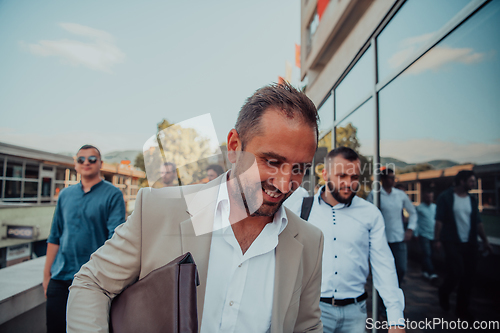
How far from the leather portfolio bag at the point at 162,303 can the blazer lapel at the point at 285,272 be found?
633 millimetres

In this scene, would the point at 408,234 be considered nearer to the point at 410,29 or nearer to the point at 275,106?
the point at 410,29

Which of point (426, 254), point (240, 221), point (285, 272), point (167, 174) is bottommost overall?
point (426, 254)

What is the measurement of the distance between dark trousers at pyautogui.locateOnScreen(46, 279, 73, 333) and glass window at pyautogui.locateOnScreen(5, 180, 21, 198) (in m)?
5.66

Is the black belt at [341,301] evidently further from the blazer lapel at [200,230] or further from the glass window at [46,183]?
the glass window at [46,183]

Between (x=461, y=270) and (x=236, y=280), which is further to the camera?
(x=461, y=270)

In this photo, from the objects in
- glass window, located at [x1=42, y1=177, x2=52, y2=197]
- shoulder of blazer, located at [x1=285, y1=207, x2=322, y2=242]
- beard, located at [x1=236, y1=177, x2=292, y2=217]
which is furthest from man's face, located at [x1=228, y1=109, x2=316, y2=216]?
glass window, located at [x1=42, y1=177, x2=52, y2=197]

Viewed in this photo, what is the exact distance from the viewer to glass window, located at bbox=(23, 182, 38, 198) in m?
8.09

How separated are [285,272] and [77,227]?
99.5 inches

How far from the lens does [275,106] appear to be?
1.21 metres

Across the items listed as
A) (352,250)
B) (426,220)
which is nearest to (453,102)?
(426,220)

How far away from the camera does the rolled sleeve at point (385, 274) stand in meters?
2.27

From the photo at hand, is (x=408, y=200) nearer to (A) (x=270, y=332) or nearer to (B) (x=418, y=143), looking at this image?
(B) (x=418, y=143)

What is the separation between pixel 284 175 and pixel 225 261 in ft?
1.69

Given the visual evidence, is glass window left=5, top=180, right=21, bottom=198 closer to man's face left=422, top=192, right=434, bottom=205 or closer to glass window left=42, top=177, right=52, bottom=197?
glass window left=42, top=177, right=52, bottom=197
